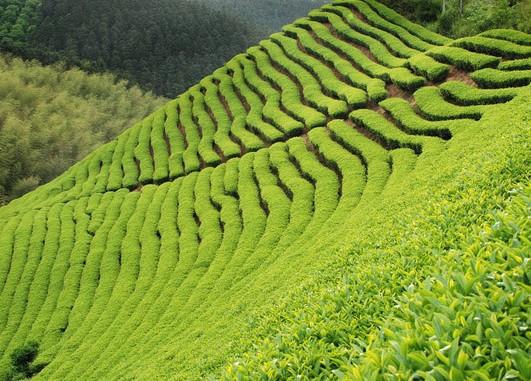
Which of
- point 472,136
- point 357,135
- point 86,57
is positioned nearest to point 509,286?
point 472,136

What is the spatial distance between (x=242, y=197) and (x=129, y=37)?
75914 millimetres

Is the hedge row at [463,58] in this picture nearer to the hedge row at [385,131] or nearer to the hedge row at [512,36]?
the hedge row at [512,36]

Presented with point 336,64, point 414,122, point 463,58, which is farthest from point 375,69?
point 414,122

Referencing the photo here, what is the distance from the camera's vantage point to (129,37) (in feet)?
276

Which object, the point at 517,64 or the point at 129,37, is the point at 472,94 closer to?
the point at 517,64

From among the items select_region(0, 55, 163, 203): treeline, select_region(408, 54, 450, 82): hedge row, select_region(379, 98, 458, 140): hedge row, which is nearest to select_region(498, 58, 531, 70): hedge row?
select_region(408, 54, 450, 82): hedge row

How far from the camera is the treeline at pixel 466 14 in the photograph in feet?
66.4

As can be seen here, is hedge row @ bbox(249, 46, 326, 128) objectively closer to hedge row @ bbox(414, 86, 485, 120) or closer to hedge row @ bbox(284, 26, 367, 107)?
hedge row @ bbox(284, 26, 367, 107)

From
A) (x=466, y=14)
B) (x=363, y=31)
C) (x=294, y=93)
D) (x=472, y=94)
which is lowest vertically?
Answer: (x=472, y=94)

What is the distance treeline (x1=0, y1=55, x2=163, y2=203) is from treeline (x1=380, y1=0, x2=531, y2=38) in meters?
33.8

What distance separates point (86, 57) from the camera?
79.9m

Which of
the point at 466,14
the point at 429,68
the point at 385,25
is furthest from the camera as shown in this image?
the point at 385,25

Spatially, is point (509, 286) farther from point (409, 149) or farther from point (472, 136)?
point (409, 149)

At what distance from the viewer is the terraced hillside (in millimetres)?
12047
